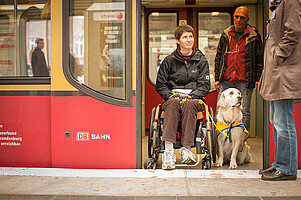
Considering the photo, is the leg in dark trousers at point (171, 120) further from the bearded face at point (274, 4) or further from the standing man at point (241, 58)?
the bearded face at point (274, 4)

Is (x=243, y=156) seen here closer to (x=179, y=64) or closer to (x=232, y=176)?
(x=232, y=176)

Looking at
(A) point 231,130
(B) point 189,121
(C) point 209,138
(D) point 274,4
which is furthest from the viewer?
(A) point 231,130

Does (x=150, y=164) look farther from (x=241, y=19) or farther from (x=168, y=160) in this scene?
(x=241, y=19)

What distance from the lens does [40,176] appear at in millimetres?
4074

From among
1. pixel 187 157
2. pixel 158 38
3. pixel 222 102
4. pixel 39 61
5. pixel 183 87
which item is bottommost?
pixel 187 157

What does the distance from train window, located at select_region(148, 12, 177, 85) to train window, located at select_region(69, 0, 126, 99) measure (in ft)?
11.8

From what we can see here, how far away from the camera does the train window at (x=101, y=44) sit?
4.35 meters

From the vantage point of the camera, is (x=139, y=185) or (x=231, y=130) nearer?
(x=139, y=185)

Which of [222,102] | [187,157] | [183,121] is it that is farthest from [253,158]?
[183,121]

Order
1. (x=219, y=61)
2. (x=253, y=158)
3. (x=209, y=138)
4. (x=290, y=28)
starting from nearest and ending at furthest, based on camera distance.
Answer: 1. (x=290, y=28)
2. (x=209, y=138)
3. (x=253, y=158)
4. (x=219, y=61)

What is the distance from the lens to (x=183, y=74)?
4.72m

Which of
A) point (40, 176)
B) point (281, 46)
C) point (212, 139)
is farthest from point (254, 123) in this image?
point (40, 176)

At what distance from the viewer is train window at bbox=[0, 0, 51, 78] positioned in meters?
4.46

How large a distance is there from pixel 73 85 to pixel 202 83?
1.46m
